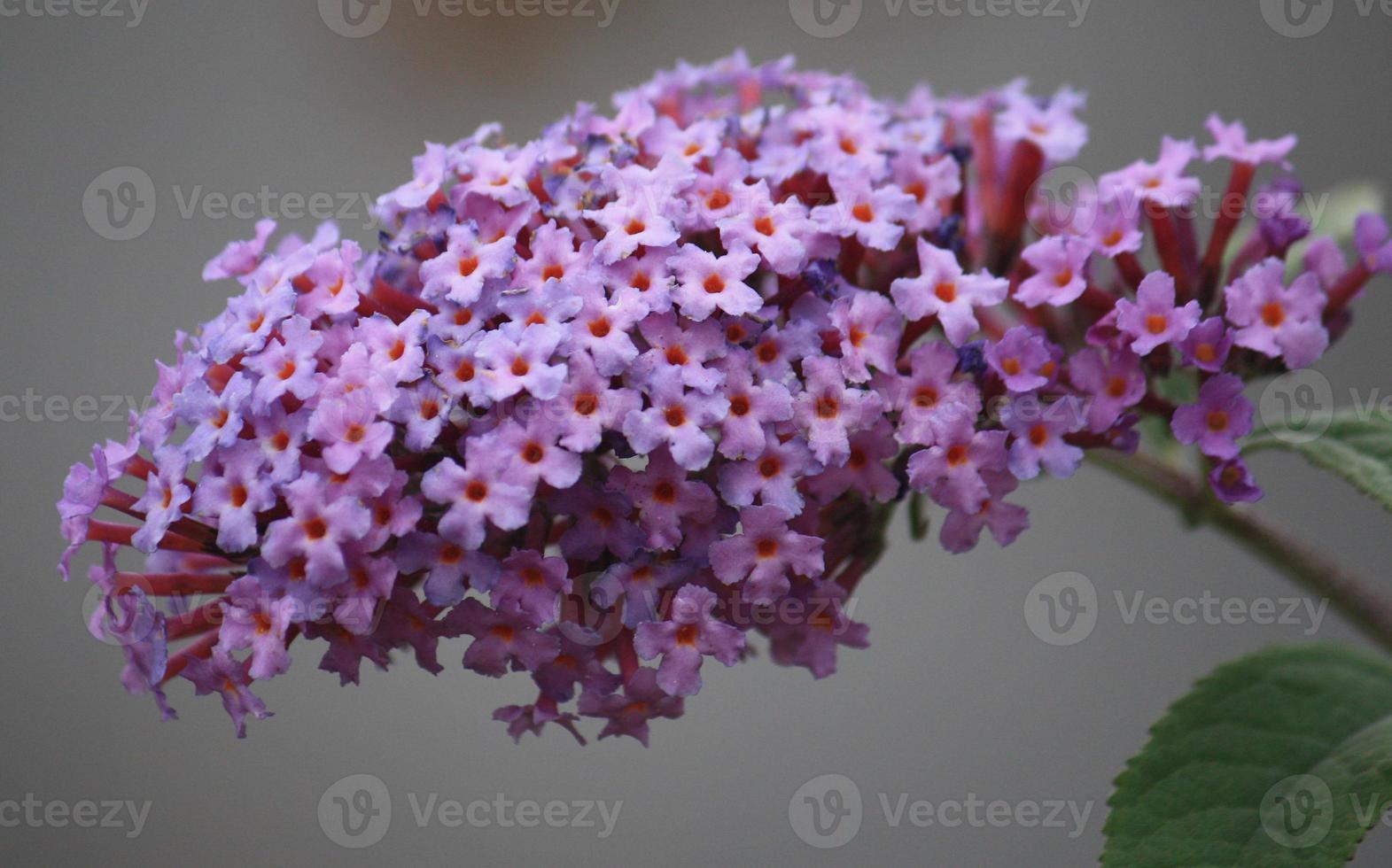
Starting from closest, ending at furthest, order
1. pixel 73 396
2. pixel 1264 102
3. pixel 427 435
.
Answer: pixel 427 435 < pixel 73 396 < pixel 1264 102

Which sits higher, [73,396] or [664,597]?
[73,396]

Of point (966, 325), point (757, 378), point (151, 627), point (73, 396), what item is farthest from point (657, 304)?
point (73, 396)

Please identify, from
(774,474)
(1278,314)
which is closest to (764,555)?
(774,474)

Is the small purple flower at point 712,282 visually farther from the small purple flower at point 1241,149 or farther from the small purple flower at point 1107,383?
the small purple flower at point 1241,149

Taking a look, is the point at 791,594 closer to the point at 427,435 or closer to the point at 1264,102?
the point at 427,435

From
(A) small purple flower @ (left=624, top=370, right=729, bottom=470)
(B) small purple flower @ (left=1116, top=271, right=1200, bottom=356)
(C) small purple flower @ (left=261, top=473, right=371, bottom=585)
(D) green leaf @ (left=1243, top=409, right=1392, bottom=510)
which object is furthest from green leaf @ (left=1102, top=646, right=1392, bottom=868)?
(C) small purple flower @ (left=261, top=473, right=371, bottom=585)

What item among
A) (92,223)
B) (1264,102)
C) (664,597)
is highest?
(1264,102)

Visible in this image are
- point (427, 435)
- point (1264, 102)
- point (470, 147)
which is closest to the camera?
point (427, 435)
